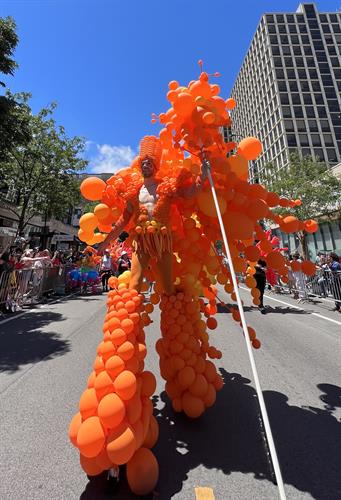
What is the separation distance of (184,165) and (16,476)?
288 cm

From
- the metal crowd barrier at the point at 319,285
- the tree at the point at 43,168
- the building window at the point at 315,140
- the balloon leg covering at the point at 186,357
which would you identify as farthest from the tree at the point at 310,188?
the building window at the point at 315,140

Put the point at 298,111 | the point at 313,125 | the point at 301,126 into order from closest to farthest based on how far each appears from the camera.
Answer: the point at 301,126 < the point at 313,125 < the point at 298,111

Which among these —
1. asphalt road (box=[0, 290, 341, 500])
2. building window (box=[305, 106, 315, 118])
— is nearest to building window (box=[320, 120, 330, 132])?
building window (box=[305, 106, 315, 118])

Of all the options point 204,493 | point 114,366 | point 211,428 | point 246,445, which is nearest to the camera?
point 204,493

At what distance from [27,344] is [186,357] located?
4023 millimetres

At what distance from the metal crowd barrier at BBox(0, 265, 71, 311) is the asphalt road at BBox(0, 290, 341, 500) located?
3.74 m

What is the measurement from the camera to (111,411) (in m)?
1.70

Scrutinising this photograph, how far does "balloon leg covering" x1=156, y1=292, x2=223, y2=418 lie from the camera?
2451 mm

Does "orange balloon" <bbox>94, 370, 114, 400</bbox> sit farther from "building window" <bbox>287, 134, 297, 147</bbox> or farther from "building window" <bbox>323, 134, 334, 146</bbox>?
"building window" <bbox>323, 134, 334, 146</bbox>

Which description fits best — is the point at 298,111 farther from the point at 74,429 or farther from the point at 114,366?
the point at 74,429

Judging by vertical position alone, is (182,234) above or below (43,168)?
below

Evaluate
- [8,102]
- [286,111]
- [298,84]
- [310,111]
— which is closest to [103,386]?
[8,102]

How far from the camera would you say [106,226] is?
305 cm

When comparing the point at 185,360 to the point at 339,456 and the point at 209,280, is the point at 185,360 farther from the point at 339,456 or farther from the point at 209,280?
the point at 339,456
